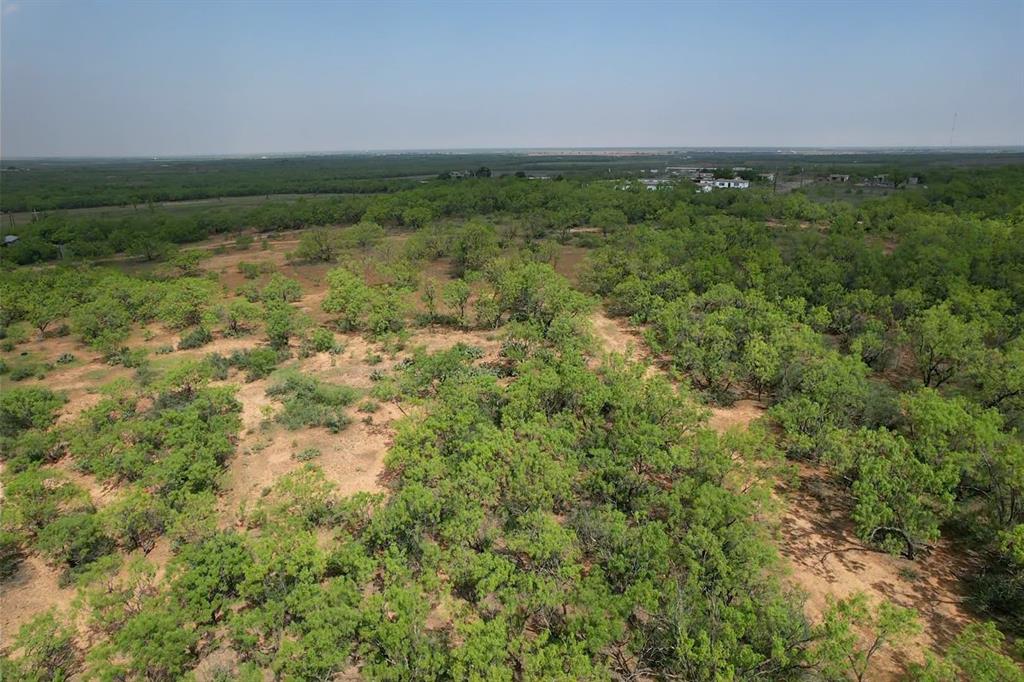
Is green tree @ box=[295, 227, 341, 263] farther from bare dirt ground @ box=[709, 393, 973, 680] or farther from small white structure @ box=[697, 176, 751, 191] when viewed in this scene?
small white structure @ box=[697, 176, 751, 191]

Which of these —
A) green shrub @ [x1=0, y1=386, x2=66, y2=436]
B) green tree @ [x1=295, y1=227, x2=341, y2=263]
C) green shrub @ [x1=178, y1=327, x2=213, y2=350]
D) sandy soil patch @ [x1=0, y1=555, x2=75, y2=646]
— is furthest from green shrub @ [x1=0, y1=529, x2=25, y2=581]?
green tree @ [x1=295, y1=227, x2=341, y2=263]

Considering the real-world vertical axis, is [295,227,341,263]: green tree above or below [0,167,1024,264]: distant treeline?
below

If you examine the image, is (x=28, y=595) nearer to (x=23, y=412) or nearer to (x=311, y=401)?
(x=23, y=412)

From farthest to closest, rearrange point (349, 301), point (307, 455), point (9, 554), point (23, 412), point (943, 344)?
1. point (349, 301)
2. point (943, 344)
3. point (23, 412)
4. point (307, 455)
5. point (9, 554)

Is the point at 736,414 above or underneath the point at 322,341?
underneath

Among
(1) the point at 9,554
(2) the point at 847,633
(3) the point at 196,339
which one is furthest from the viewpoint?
(3) the point at 196,339

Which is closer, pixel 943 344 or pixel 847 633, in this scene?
pixel 847 633

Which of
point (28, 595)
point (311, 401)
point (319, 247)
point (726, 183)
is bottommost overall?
point (28, 595)

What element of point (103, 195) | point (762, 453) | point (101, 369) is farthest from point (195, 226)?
point (762, 453)

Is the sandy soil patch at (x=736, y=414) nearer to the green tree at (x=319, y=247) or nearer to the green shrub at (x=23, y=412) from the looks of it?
the green shrub at (x=23, y=412)

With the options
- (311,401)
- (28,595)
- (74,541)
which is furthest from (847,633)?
(311,401)

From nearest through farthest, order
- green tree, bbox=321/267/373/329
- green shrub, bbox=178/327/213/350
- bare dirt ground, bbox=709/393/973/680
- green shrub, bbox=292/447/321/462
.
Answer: bare dirt ground, bbox=709/393/973/680 → green shrub, bbox=292/447/321/462 → green shrub, bbox=178/327/213/350 → green tree, bbox=321/267/373/329
